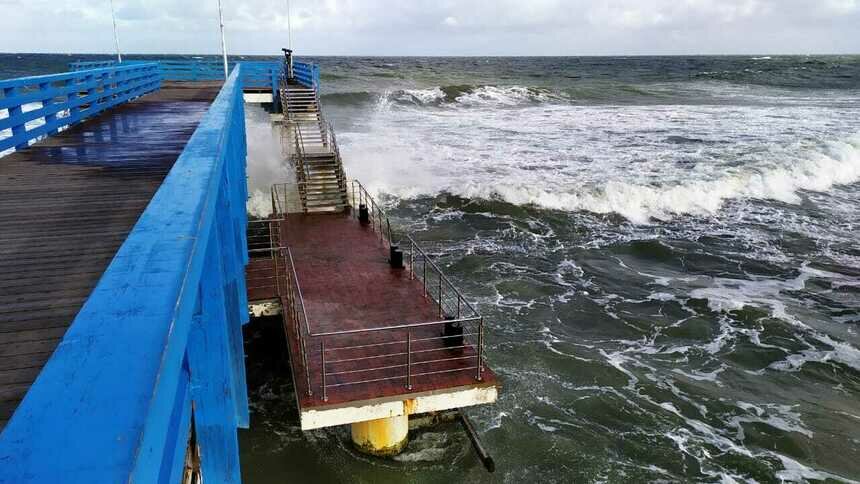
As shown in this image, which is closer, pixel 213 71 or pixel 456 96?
pixel 213 71

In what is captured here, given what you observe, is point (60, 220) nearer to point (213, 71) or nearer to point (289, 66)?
point (289, 66)

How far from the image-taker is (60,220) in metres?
6.10

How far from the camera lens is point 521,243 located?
2041 cm

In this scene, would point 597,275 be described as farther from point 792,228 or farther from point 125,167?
point 125,167

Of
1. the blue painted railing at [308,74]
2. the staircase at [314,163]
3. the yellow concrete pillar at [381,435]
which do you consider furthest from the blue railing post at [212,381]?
the blue painted railing at [308,74]

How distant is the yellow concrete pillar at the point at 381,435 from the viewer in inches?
370

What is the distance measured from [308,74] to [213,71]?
6.66 metres

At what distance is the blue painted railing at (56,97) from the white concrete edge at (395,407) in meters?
6.54

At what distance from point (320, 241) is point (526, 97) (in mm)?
58109

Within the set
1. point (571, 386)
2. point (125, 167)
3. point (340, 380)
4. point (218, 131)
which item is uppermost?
point (218, 131)

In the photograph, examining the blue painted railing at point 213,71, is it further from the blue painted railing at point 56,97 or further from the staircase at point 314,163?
the blue painted railing at point 56,97

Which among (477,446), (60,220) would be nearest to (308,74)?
(477,446)

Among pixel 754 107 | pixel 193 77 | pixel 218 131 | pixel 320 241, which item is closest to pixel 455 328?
pixel 218 131

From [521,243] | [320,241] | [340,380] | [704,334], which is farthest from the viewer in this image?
[521,243]
